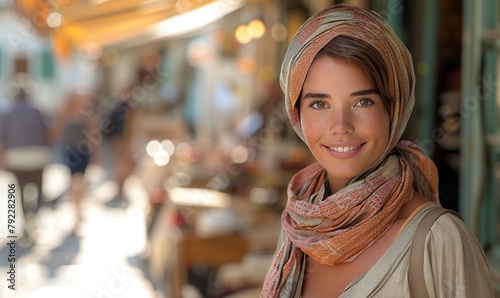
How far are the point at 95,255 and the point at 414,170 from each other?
17.6ft

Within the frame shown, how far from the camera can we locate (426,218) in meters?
1.26

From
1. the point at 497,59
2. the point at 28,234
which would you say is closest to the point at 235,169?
the point at 28,234

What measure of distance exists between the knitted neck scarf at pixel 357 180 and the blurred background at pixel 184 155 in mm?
1375

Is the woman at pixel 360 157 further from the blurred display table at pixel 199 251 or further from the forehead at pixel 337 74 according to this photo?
the blurred display table at pixel 199 251

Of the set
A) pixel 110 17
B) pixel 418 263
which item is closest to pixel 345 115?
pixel 418 263

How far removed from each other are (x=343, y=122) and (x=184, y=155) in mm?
7063

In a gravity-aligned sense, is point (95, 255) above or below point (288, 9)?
below

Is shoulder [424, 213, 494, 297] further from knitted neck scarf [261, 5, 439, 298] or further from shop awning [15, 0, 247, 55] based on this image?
shop awning [15, 0, 247, 55]

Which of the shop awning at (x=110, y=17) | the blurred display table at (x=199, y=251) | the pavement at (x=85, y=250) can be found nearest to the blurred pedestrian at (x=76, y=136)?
the pavement at (x=85, y=250)

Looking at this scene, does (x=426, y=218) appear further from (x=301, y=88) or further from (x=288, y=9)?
(x=288, y=9)

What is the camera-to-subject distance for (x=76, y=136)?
7172 millimetres

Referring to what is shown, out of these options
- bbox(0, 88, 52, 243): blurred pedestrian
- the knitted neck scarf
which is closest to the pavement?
bbox(0, 88, 52, 243): blurred pedestrian

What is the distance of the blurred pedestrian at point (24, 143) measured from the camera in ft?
18.6

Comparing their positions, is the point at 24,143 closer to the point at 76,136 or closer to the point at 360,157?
the point at 76,136
